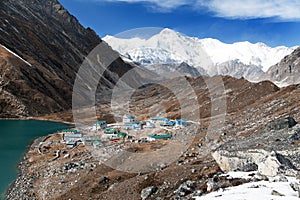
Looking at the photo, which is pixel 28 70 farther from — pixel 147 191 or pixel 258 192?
pixel 258 192

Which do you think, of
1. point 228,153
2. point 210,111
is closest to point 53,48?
point 210,111

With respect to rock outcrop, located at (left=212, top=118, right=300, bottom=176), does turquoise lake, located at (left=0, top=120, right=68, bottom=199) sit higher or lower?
lower

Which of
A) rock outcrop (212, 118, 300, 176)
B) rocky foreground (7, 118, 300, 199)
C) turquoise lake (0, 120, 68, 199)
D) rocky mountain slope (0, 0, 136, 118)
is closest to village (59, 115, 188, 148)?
rocky foreground (7, 118, 300, 199)

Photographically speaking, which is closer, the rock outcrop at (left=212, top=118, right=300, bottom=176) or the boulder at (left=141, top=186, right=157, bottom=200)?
the rock outcrop at (left=212, top=118, right=300, bottom=176)

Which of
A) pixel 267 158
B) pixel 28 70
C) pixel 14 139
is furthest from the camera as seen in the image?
pixel 28 70

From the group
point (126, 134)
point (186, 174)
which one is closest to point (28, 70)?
point (126, 134)

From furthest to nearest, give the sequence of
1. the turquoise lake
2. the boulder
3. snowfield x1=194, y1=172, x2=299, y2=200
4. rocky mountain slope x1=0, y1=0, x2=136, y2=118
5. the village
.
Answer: rocky mountain slope x1=0, y1=0, x2=136, y2=118, the village, the turquoise lake, the boulder, snowfield x1=194, y1=172, x2=299, y2=200

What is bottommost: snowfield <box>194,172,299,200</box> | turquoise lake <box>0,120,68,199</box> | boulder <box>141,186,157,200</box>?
turquoise lake <box>0,120,68,199</box>

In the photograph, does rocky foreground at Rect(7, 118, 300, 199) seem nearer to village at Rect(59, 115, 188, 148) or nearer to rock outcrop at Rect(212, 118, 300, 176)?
rock outcrop at Rect(212, 118, 300, 176)

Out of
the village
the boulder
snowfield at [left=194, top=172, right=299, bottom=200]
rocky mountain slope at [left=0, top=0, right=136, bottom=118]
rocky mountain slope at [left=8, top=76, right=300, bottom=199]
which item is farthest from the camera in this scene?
rocky mountain slope at [left=0, top=0, right=136, bottom=118]

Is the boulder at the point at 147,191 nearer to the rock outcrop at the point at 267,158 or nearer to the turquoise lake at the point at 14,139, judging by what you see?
the rock outcrop at the point at 267,158
